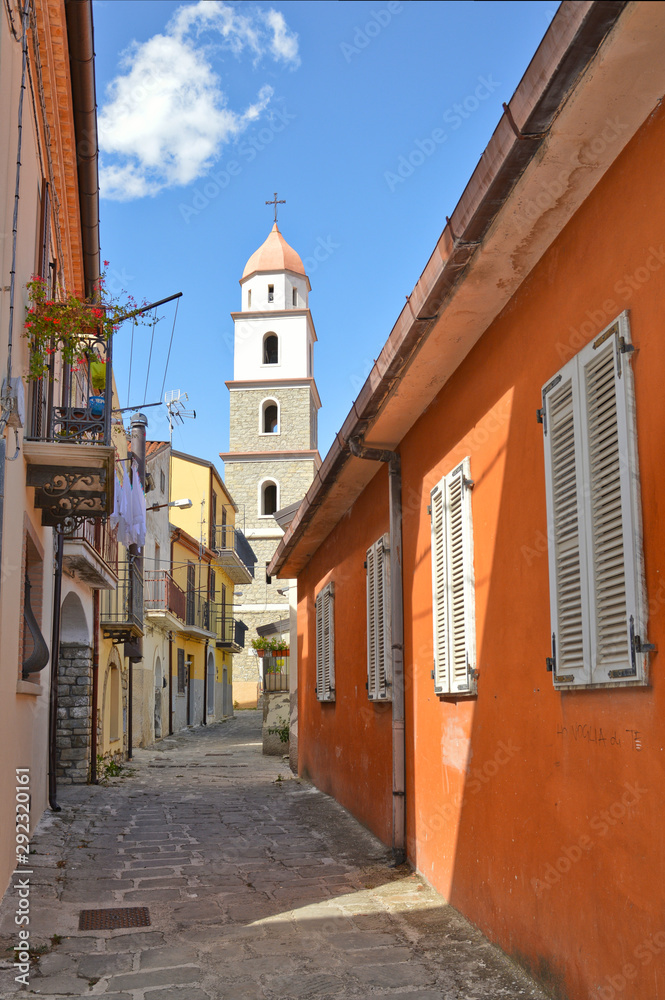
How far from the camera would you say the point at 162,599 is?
24844mm

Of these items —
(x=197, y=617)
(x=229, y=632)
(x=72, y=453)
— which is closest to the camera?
(x=72, y=453)

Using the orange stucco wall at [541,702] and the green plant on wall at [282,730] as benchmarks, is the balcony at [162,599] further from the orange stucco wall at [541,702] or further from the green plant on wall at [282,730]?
the orange stucco wall at [541,702]

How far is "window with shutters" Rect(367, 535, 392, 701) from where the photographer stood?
7.61 metres

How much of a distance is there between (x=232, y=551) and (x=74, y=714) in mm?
24046

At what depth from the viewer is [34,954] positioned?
4.88 m

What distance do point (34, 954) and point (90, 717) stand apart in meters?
8.69

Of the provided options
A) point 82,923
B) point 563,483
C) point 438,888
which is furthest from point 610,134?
point 82,923

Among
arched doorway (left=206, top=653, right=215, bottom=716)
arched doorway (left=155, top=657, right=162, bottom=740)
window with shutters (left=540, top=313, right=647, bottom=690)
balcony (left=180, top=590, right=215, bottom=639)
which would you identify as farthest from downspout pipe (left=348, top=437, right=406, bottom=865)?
arched doorway (left=206, top=653, right=215, bottom=716)

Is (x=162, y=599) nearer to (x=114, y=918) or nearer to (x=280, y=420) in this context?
(x=114, y=918)

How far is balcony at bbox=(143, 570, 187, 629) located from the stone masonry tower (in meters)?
16.3

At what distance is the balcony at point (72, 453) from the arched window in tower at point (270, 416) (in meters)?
37.3

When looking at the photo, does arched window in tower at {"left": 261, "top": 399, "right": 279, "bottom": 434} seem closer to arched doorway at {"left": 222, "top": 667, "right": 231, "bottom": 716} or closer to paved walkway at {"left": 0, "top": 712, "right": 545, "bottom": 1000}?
arched doorway at {"left": 222, "top": 667, "right": 231, "bottom": 716}

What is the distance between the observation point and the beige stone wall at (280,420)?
45.1m

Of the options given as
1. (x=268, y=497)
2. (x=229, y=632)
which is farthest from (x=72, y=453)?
(x=268, y=497)
